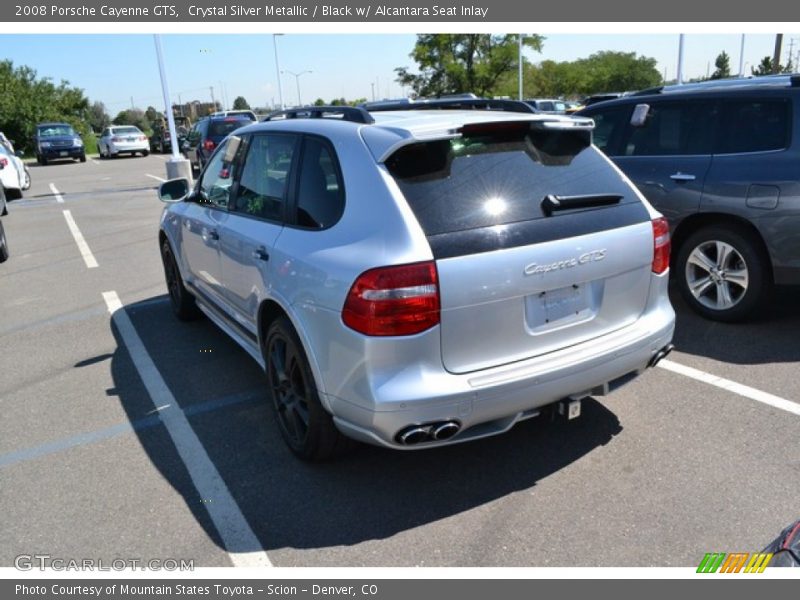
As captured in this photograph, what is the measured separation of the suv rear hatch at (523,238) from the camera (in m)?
2.85

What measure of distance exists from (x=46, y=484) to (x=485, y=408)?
2399 mm

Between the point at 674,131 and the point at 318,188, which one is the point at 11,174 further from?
the point at 674,131

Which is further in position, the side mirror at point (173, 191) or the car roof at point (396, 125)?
the side mirror at point (173, 191)

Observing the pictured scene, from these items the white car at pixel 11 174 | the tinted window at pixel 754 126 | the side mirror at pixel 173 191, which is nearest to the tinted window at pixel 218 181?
the side mirror at pixel 173 191

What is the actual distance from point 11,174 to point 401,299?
15.9m

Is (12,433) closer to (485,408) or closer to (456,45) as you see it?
(485,408)

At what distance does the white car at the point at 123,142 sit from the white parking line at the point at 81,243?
21.6m

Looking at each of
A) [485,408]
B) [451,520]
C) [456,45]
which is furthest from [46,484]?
[456,45]

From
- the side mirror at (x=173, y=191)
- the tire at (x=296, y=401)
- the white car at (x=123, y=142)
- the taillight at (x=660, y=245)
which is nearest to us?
the tire at (x=296, y=401)

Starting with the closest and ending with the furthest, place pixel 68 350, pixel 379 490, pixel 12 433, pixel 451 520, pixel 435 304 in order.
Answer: pixel 435 304
pixel 451 520
pixel 379 490
pixel 12 433
pixel 68 350

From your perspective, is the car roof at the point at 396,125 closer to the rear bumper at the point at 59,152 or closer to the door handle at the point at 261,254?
the door handle at the point at 261,254

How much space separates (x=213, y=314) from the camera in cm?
489

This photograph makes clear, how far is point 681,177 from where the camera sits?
17.7ft

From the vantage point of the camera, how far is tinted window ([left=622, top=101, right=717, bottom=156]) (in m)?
5.37
